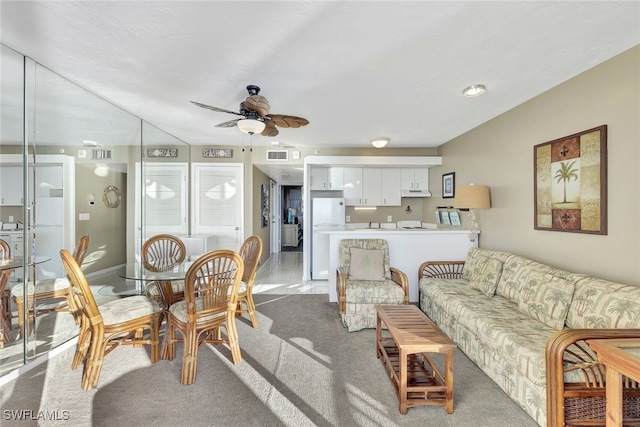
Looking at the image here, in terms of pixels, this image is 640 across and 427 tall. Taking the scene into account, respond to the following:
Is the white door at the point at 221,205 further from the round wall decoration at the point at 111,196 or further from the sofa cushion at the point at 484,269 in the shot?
the sofa cushion at the point at 484,269

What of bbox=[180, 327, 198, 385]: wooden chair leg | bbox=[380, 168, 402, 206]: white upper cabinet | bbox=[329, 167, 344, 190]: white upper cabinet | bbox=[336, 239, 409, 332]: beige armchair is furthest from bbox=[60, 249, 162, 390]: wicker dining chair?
bbox=[380, 168, 402, 206]: white upper cabinet

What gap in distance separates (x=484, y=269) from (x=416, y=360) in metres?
1.38

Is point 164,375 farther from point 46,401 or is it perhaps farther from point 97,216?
point 97,216

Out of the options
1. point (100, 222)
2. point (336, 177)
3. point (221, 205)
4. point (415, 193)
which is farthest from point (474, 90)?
point (100, 222)

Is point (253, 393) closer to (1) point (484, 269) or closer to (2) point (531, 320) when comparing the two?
(2) point (531, 320)

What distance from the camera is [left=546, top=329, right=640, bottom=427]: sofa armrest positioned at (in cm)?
145

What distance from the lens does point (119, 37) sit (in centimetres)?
185

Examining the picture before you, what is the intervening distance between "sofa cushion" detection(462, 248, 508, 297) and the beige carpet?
2.86ft

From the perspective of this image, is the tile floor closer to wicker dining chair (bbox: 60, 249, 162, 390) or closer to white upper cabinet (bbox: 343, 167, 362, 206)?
white upper cabinet (bbox: 343, 167, 362, 206)

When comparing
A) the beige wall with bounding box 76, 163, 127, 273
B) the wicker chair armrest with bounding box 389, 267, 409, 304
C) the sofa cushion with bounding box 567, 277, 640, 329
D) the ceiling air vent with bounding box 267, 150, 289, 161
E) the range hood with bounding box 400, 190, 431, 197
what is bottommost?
the wicker chair armrest with bounding box 389, 267, 409, 304

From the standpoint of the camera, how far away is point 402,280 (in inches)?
119

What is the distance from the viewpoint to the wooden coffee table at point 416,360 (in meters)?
1.75

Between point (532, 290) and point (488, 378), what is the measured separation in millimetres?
829

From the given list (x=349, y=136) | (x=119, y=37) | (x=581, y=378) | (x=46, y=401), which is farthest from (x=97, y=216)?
(x=581, y=378)
